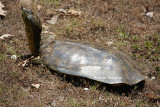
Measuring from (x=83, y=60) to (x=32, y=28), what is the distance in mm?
999

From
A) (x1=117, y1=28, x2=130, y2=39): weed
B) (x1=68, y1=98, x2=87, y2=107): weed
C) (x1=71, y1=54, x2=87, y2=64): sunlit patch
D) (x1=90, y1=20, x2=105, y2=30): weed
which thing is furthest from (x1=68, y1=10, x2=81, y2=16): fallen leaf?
(x1=68, y1=98, x2=87, y2=107): weed

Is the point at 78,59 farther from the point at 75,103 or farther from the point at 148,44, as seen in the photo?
the point at 148,44

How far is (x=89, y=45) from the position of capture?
377cm

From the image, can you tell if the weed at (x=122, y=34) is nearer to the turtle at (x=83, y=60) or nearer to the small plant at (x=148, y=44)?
the small plant at (x=148, y=44)

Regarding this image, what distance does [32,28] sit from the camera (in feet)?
12.0

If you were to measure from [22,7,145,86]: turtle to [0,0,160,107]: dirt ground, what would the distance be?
0.14m

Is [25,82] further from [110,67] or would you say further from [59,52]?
[110,67]

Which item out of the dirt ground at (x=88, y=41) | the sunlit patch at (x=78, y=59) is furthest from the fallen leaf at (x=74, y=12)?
the sunlit patch at (x=78, y=59)

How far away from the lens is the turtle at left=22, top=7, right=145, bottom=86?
3.31 m

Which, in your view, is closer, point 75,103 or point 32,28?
point 75,103

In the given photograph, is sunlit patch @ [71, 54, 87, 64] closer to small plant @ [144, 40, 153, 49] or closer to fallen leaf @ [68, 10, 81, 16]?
small plant @ [144, 40, 153, 49]

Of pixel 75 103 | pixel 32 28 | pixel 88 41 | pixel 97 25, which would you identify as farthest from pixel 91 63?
pixel 97 25

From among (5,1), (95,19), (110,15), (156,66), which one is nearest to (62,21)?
(95,19)

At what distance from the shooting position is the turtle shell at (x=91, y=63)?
3305mm
